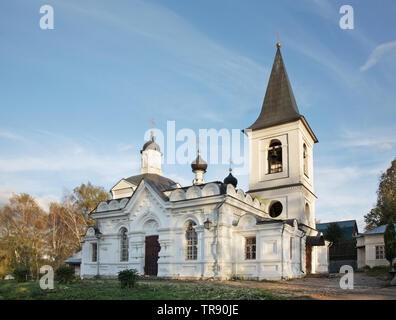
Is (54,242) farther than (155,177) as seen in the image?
Yes

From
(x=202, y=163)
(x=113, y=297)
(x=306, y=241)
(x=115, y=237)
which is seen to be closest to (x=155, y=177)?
(x=202, y=163)

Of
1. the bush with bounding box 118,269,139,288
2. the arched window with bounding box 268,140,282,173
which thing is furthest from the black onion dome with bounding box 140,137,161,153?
the bush with bounding box 118,269,139,288

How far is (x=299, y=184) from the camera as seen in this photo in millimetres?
22922

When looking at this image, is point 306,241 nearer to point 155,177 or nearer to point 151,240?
point 151,240

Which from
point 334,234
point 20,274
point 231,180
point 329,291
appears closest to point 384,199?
point 334,234

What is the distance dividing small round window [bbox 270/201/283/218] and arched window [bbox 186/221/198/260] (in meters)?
6.83

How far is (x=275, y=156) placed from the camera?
2520cm

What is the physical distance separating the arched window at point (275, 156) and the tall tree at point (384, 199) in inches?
525

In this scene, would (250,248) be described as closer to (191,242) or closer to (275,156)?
(191,242)

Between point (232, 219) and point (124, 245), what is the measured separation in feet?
23.9

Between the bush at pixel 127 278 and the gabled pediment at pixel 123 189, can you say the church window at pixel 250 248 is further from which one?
the gabled pediment at pixel 123 189

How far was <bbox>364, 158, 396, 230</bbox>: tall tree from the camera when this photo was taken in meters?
32.5

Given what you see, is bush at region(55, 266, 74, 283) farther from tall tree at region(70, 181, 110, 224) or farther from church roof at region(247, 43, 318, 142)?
tall tree at region(70, 181, 110, 224)
